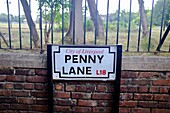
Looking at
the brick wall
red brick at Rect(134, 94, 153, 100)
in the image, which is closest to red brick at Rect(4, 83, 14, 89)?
the brick wall

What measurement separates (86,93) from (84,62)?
402 mm

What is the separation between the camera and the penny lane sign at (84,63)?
218 centimetres

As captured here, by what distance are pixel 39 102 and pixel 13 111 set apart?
0.37m

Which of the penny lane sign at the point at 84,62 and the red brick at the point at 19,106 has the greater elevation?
the penny lane sign at the point at 84,62

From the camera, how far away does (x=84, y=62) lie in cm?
222

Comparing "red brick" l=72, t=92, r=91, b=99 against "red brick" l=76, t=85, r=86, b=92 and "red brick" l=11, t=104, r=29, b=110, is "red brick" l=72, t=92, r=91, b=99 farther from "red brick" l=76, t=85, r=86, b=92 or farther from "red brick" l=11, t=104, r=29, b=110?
"red brick" l=11, t=104, r=29, b=110

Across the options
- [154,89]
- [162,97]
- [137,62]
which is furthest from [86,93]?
[162,97]

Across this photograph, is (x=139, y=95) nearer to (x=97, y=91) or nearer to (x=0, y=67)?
(x=97, y=91)

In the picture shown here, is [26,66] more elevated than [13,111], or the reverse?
[26,66]

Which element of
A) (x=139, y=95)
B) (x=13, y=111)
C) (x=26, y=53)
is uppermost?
(x=26, y=53)

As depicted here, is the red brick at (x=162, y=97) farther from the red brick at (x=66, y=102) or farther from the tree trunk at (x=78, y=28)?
the tree trunk at (x=78, y=28)

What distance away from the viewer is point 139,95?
92.0 inches

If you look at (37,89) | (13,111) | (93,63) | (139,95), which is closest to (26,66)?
(37,89)

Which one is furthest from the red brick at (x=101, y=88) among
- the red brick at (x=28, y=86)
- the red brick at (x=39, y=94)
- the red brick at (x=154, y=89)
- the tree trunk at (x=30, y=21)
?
the tree trunk at (x=30, y=21)
